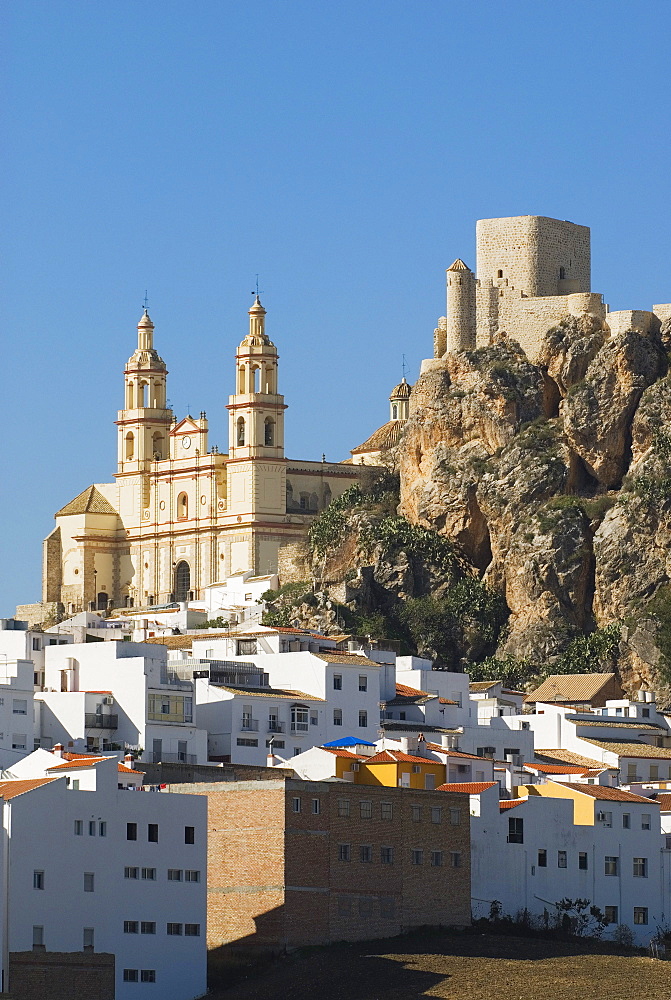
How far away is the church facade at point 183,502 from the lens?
174250 mm

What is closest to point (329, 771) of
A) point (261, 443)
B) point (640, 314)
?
point (640, 314)

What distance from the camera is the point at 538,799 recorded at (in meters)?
102

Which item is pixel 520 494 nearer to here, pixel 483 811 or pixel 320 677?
pixel 320 677

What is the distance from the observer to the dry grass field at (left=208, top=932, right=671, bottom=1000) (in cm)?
8869

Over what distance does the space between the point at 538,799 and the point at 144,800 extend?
17.8 metres

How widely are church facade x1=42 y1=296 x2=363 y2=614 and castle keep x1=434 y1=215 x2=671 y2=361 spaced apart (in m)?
16.9

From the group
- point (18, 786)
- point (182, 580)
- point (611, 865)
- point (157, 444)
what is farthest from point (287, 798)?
point (157, 444)

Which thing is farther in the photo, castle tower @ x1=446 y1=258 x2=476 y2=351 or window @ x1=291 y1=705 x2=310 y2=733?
castle tower @ x1=446 y1=258 x2=476 y2=351

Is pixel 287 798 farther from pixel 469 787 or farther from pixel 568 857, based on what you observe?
pixel 568 857

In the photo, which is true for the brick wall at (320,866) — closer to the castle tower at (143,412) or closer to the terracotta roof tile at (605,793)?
the terracotta roof tile at (605,793)

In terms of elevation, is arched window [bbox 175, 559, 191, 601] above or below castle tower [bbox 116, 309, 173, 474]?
below

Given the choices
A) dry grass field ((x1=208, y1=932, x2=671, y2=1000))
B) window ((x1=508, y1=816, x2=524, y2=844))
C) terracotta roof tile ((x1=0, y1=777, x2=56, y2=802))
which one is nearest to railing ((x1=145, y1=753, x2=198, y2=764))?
window ((x1=508, y1=816, x2=524, y2=844))

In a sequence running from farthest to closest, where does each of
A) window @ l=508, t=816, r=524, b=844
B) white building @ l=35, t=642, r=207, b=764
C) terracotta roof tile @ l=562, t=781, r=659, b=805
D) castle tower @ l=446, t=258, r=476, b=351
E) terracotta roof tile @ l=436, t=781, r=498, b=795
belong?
castle tower @ l=446, t=258, r=476, b=351 → white building @ l=35, t=642, r=207, b=764 → terracotta roof tile @ l=562, t=781, r=659, b=805 → terracotta roof tile @ l=436, t=781, r=498, b=795 → window @ l=508, t=816, r=524, b=844

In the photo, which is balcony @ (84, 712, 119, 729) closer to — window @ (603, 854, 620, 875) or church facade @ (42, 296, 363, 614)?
window @ (603, 854, 620, 875)
